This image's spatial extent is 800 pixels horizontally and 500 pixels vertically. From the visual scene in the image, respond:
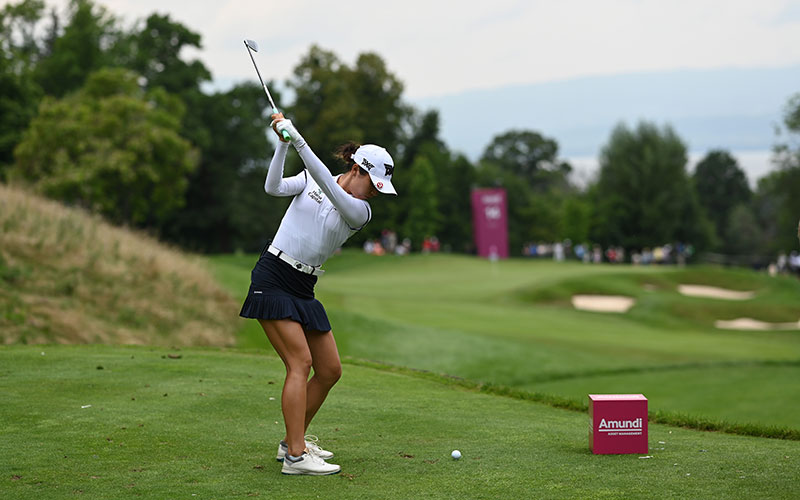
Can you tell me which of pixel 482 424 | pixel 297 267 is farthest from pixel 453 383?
pixel 297 267

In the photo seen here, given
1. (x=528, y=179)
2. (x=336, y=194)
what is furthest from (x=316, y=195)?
(x=528, y=179)

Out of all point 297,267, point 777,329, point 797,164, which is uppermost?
point 797,164

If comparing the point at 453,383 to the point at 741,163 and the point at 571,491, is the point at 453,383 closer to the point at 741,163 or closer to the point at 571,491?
the point at 571,491

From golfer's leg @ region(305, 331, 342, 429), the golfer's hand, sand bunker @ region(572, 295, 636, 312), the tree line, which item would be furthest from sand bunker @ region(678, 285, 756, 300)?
the golfer's hand

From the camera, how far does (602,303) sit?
118 feet

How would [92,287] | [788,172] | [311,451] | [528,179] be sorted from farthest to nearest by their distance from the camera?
[528,179], [788,172], [92,287], [311,451]

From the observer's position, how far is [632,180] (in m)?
91.6

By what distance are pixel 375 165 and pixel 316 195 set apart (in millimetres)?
447

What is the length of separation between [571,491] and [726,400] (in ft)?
37.8

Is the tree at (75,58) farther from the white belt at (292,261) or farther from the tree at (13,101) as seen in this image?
the white belt at (292,261)

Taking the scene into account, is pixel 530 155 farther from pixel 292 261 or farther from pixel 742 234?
pixel 292 261

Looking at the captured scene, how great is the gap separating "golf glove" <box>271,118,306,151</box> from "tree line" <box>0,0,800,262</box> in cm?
2824

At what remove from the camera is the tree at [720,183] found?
127438mm

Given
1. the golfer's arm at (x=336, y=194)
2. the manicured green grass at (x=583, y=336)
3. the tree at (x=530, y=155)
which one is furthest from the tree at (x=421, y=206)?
the golfer's arm at (x=336, y=194)
